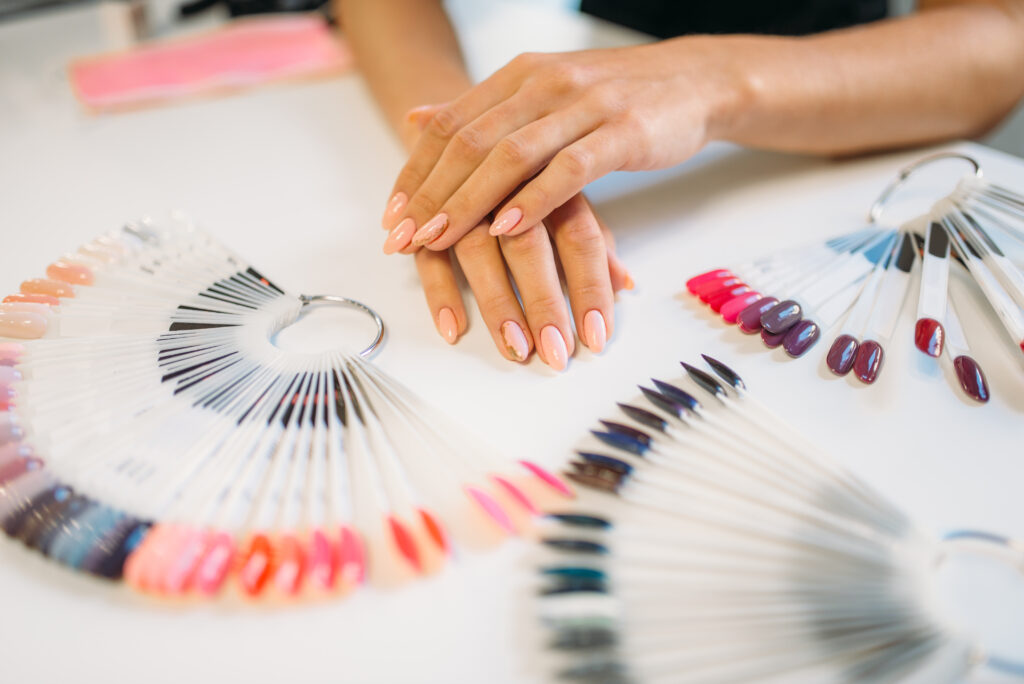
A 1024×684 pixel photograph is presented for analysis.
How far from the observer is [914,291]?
2.08 feet

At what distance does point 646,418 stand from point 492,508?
5.2 inches

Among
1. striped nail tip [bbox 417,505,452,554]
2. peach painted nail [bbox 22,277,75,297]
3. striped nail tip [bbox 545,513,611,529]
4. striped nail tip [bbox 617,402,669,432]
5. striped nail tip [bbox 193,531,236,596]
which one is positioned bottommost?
striped nail tip [bbox 193,531,236,596]

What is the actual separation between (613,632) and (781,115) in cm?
61

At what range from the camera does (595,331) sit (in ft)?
1.91

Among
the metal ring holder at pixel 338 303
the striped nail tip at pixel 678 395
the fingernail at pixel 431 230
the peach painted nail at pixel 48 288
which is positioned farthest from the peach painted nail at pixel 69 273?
→ the striped nail tip at pixel 678 395

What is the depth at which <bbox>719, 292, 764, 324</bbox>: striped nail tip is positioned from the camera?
0.60m

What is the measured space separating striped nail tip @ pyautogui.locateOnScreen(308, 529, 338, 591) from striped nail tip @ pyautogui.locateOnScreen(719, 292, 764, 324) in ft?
1.20

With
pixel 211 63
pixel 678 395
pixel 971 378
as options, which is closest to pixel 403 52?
pixel 211 63

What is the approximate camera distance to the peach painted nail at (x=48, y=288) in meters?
0.66

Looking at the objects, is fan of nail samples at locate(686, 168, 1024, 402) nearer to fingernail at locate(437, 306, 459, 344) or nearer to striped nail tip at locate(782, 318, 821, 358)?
striped nail tip at locate(782, 318, 821, 358)

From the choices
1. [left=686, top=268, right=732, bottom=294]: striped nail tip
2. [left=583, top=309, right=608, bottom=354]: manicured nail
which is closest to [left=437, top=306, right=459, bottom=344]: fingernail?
[left=583, top=309, right=608, bottom=354]: manicured nail

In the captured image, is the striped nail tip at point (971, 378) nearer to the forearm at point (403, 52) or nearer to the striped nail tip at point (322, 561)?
the striped nail tip at point (322, 561)

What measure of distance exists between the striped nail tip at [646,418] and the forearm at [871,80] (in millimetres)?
376

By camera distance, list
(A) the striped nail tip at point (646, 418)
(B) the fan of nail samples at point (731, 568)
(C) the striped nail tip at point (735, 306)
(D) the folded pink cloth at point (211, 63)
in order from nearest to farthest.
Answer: (B) the fan of nail samples at point (731, 568) → (A) the striped nail tip at point (646, 418) → (C) the striped nail tip at point (735, 306) → (D) the folded pink cloth at point (211, 63)
